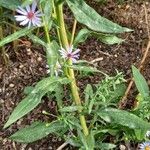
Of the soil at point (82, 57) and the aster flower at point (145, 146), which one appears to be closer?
the aster flower at point (145, 146)

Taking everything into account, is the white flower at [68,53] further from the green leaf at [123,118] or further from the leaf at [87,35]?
the green leaf at [123,118]

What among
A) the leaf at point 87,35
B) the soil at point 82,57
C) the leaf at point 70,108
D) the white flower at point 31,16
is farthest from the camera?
the soil at point 82,57

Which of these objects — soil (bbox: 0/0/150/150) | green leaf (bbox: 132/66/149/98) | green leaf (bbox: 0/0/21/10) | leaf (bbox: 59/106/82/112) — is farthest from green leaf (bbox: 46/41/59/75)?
soil (bbox: 0/0/150/150)

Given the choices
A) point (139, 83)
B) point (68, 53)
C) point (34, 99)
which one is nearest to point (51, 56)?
point (68, 53)

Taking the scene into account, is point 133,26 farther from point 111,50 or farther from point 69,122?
point 69,122

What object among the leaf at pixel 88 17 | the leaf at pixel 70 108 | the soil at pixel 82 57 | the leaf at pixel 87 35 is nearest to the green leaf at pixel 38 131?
the leaf at pixel 70 108
